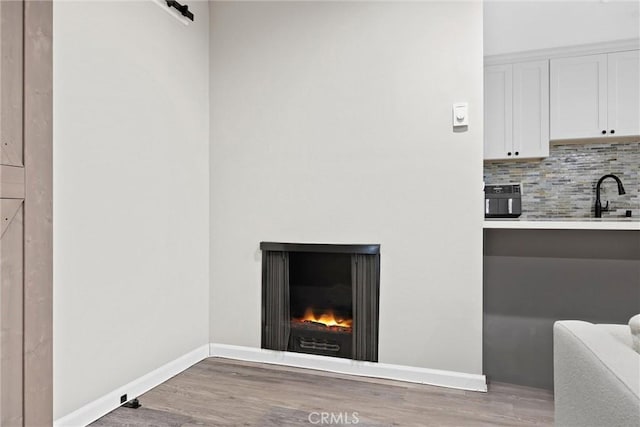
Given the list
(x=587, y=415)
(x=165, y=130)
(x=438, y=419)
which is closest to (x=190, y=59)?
(x=165, y=130)

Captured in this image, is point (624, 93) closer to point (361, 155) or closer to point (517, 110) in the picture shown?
point (517, 110)

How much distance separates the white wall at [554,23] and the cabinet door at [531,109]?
0.17 m

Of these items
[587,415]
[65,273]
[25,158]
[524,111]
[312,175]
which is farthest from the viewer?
[524,111]

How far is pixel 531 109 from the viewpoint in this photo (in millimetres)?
3246

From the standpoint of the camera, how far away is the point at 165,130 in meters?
2.53

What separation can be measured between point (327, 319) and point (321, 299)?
0.43 feet

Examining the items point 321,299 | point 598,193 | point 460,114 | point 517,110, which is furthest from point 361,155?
point 598,193

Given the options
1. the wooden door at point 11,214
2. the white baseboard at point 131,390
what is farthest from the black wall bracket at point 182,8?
the white baseboard at point 131,390

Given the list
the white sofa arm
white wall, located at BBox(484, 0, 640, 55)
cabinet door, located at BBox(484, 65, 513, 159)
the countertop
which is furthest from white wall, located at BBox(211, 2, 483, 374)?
the white sofa arm

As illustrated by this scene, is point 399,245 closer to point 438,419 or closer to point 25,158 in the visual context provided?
point 438,419

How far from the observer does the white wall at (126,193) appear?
1.89 m

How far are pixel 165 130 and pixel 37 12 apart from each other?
891 mm

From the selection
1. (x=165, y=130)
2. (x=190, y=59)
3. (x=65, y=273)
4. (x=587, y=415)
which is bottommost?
(x=587, y=415)

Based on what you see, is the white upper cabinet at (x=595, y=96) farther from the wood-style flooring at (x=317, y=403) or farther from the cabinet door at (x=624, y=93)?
the wood-style flooring at (x=317, y=403)
